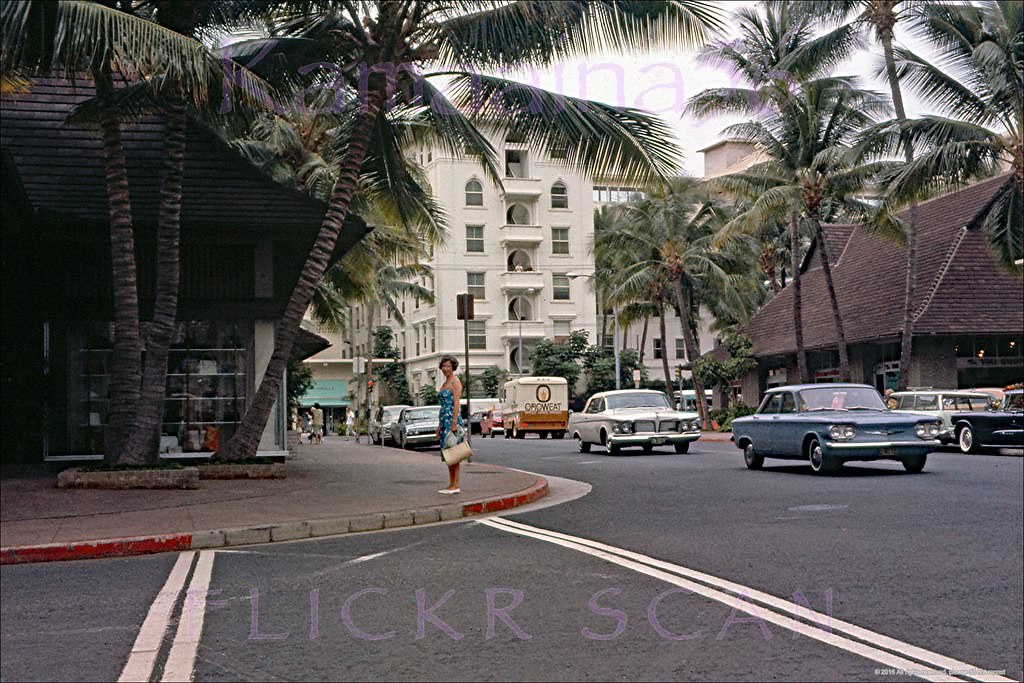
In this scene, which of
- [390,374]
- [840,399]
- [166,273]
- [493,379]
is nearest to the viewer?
[166,273]

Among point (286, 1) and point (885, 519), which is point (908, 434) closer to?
point (885, 519)

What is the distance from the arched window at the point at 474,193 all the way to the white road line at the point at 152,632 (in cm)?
6748

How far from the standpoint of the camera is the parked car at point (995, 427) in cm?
2427

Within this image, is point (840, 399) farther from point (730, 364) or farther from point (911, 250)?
point (730, 364)

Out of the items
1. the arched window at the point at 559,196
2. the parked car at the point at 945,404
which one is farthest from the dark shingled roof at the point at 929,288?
the arched window at the point at 559,196

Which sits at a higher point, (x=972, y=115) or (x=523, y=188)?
(x=523, y=188)

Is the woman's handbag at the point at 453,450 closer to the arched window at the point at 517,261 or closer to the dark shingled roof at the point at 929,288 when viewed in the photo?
the dark shingled roof at the point at 929,288

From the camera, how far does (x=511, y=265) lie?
7731 cm

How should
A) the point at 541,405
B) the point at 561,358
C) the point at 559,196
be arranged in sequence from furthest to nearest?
the point at 559,196 < the point at 561,358 < the point at 541,405

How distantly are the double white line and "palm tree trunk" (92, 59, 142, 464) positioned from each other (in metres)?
8.11

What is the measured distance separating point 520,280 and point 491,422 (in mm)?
25811

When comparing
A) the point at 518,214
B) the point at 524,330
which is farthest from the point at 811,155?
the point at 518,214

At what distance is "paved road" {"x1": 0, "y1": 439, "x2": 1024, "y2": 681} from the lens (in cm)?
625

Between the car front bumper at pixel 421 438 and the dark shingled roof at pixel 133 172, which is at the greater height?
the dark shingled roof at pixel 133 172
